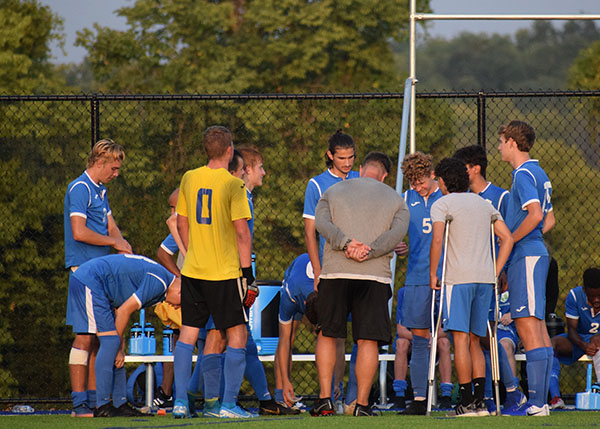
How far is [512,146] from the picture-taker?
643 cm

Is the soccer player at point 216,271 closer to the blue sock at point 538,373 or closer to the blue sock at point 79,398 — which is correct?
the blue sock at point 79,398

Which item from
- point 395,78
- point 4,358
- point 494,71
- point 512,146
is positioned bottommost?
point 4,358

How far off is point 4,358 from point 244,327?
7154 millimetres

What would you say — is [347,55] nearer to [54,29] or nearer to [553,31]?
[54,29]

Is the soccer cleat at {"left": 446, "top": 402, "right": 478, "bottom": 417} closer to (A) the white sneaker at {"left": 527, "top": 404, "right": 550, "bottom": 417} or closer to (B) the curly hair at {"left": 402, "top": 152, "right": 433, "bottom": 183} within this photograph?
(A) the white sneaker at {"left": 527, "top": 404, "right": 550, "bottom": 417}

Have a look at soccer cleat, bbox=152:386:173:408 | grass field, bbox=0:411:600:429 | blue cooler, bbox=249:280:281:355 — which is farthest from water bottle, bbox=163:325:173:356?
grass field, bbox=0:411:600:429

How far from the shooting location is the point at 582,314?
793 centimetres

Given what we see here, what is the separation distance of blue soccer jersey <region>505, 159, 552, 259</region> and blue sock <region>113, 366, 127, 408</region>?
9.20 feet

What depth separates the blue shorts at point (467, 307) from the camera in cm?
593

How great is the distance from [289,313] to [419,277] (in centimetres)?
99

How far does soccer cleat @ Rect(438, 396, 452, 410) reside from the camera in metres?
7.12

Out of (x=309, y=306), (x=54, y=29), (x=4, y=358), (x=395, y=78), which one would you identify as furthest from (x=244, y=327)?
(x=395, y=78)

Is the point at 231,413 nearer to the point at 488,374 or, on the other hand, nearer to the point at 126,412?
the point at 126,412


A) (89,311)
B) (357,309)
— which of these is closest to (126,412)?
(89,311)
